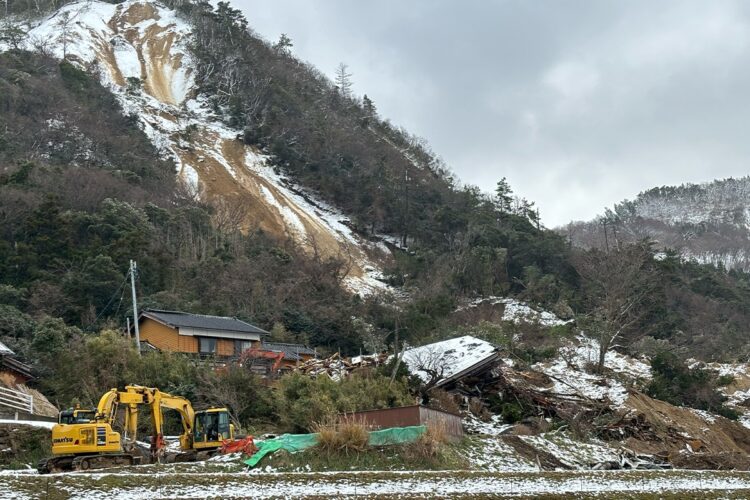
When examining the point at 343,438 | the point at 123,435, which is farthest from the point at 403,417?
the point at 123,435

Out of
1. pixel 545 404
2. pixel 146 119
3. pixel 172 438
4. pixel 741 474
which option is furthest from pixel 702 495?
pixel 146 119

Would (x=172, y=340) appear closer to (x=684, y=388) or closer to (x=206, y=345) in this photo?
(x=206, y=345)

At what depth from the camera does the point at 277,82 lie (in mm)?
95500

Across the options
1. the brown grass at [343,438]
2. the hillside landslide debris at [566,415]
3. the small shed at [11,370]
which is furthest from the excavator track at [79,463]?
the hillside landslide debris at [566,415]

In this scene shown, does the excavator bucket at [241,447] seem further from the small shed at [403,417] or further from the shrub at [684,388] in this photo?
the shrub at [684,388]

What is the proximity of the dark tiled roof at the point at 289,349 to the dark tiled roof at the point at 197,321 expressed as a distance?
96cm

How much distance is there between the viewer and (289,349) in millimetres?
41500

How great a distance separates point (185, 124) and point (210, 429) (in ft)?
227

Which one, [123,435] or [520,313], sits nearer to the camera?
[123,435]

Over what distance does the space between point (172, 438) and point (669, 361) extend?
82.2 feet

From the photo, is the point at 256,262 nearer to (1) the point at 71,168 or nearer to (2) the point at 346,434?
(1) the point at 71,168

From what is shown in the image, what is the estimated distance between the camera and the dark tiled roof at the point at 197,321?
38.2 meters

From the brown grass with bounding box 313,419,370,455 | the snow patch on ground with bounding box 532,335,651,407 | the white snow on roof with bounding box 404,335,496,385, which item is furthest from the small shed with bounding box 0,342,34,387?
the snow patch on ground with bounding box 532,335,651,407

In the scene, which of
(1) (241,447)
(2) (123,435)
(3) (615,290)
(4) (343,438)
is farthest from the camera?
(3) (615,290)
